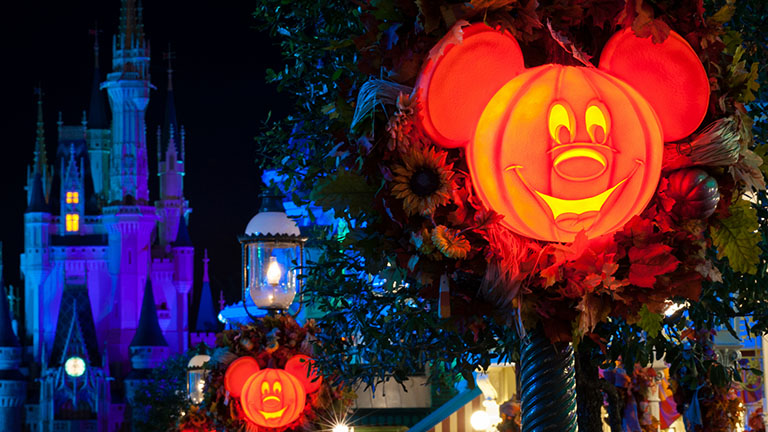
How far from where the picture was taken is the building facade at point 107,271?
2820 inches

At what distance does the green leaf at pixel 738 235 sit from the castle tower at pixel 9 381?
7395 centimetres

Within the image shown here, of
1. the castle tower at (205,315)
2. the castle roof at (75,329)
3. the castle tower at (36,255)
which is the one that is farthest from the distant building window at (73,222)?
the castle tower at (205,315)

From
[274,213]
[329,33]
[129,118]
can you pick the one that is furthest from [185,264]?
[329,33]

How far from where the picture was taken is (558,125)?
3096 mm

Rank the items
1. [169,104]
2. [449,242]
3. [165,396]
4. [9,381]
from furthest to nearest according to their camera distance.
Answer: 1. [169,104]
2. [9,381]
3. [165,396]
4. [449,242]

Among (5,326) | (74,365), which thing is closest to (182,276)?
(74,365)

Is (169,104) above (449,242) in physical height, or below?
above

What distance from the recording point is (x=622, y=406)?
7445 millimetres

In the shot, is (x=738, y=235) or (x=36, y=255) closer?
(x=738, y=235)

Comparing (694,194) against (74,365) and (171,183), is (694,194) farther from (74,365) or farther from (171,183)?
(171,183)

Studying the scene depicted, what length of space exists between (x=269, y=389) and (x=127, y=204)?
6779 cm

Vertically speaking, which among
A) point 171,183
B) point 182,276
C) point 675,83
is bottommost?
point 675,83

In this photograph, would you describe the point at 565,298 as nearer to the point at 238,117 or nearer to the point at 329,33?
the point at 329,33

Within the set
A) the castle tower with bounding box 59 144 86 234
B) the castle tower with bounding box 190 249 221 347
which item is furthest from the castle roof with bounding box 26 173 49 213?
the castle tower with bounding box 190 249 221 347
